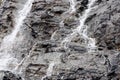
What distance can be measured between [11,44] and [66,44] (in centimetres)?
705

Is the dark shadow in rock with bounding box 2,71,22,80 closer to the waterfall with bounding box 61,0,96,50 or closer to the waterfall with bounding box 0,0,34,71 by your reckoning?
the waterfall with bounding box 0,0,34,71

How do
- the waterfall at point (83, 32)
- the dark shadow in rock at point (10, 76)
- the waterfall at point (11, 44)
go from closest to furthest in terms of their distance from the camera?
1. the dark shadow in rock at point (10, 76)
2. the waterfall at point (83, 32)
3. the waterfall at point (11, 44)

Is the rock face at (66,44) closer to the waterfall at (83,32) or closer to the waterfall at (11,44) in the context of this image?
the waterfall at (83,32)

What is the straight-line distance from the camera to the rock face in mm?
21844

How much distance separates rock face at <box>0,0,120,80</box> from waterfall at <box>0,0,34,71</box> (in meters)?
0.66

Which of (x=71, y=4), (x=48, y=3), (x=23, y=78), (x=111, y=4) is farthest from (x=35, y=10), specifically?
(x=23, y=78)

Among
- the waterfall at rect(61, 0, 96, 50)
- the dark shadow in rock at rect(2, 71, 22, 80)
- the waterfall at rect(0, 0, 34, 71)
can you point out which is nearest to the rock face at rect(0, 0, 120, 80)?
the dark shadow in rock at rect(2, 71, 22, 80)

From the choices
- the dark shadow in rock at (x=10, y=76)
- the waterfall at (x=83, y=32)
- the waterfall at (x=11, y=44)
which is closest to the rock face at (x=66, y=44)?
the dark shadow in rock at (x=10, y=76)

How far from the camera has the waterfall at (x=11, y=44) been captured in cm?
2751

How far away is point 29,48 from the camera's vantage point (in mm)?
28562

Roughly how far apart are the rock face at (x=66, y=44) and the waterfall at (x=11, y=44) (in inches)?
26.1

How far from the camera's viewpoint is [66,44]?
1005 inches

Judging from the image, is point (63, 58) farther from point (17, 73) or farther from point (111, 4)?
point (111, 4)

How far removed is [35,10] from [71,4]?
3677 mm
